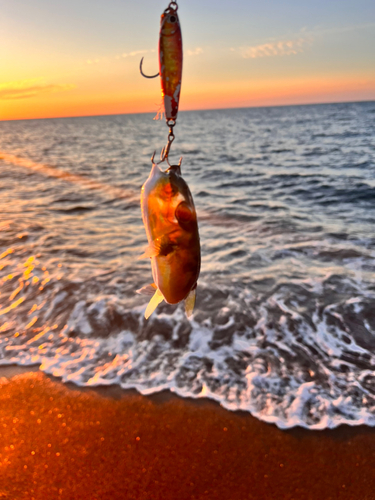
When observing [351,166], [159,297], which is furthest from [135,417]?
[351,166]

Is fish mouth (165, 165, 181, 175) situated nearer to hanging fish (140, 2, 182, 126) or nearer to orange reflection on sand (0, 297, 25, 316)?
hanging fish (140, 2, 182, 126)

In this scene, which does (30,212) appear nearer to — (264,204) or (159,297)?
(264,204)

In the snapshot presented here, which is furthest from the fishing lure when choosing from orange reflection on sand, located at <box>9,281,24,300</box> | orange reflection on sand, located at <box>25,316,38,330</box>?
orange reflection on sand, located at <box>9,281,24,300</box>

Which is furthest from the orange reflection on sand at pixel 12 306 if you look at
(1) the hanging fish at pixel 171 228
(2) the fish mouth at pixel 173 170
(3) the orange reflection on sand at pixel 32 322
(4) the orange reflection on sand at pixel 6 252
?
(2) the fish mouth at pixel 173 170

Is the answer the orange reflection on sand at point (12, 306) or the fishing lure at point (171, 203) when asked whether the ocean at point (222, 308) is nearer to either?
the orange reflection on sand at point (12, 306)

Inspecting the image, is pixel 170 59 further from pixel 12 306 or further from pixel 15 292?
pixel 15 292
